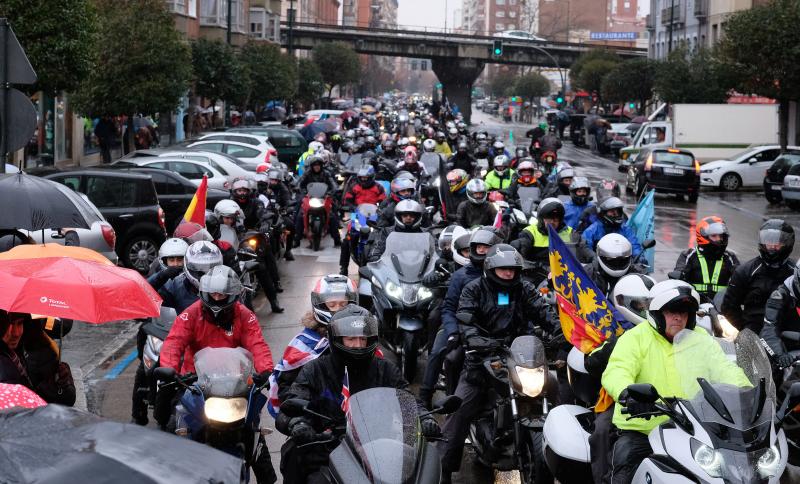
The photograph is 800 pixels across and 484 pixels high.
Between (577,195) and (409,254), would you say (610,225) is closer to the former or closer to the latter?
(577,195)

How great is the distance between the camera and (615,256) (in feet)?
31.9

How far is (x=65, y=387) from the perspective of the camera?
7934 mm

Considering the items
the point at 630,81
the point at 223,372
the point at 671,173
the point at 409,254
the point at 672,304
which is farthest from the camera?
the point at 630,81

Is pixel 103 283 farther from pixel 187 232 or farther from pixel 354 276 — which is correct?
pixel 354 276

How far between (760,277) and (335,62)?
78.0 metres

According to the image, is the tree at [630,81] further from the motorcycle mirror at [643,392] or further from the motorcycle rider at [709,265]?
the motorcycle mirror at [643,392]

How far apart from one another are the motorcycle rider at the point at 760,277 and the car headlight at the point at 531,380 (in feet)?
11.0

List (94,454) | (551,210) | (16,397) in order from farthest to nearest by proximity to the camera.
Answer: (551,210), (16,397), (94,454)

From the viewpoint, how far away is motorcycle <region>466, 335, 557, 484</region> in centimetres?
777

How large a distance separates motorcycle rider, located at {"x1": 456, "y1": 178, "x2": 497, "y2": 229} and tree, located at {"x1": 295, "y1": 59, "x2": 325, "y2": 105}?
2218 inches

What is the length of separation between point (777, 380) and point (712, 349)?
3.47 m

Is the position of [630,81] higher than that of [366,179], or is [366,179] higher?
[630,81]

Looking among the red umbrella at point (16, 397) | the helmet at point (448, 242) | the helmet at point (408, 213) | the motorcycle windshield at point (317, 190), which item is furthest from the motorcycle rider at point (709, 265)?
the motorcycle windshield at point (317, 190)

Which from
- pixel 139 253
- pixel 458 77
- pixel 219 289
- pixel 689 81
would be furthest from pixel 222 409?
pixel 458 77
